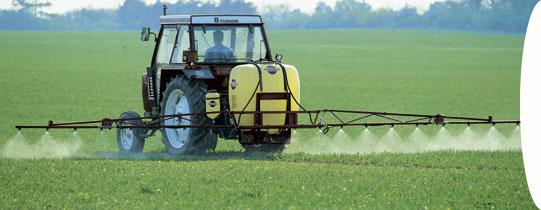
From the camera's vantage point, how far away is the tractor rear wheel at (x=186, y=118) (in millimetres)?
17891

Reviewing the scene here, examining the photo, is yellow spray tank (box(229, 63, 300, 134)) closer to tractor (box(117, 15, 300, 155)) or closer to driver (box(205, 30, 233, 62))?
tractor (box(117, 15, 300, 155))

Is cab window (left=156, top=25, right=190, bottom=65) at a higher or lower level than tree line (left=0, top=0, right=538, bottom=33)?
lower

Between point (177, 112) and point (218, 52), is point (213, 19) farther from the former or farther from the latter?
point (177, 112)

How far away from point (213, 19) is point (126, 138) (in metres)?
2.51

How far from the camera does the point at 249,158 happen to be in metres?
18.0

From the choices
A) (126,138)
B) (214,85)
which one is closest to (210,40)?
(214,85)

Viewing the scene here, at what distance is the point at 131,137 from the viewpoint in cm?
1959

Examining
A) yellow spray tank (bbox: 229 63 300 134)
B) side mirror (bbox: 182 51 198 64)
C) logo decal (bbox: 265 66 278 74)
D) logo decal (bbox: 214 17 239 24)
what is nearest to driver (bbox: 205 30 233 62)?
logo decal (bbox: 214 17 239 24)

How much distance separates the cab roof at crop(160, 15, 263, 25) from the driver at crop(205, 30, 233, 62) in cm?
21

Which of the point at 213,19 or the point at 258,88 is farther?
the point at 213,19

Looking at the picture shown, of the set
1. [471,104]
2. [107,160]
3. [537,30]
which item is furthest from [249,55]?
[471,104]

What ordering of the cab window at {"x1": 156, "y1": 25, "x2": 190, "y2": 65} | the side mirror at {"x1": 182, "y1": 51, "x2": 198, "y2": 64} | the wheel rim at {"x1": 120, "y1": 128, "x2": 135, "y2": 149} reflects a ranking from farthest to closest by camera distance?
the wheel rim at {"x1": 120, "y1": 128, "x2": 135, "y2": 149} < the cab window at {"x1": 156, "y1": 25, "x2": 190, "y2": 65} < the side mirror at {"x1": 182, "y1": 51, "x2": 198, "y2": 64}

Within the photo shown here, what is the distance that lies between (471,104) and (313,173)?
21.4 meters

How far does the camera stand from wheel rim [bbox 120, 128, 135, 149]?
1967cm
